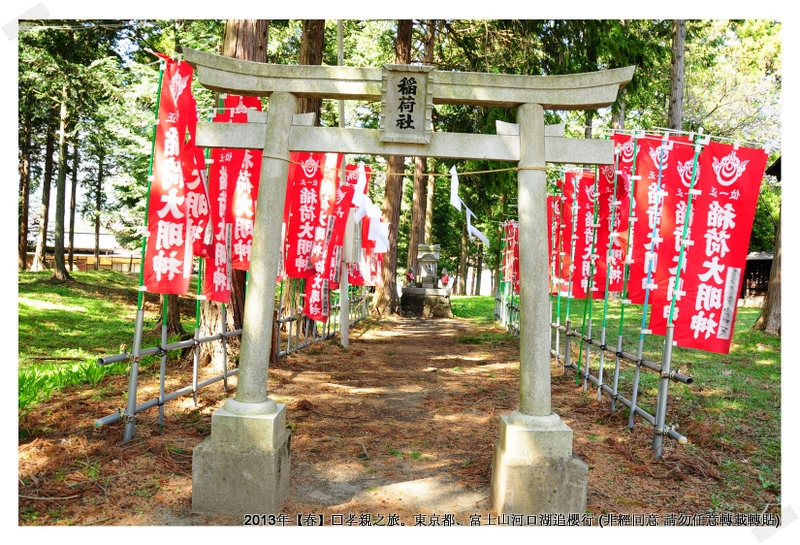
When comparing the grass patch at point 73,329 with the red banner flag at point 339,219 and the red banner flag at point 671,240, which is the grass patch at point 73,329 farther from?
the red banner flag at point 671,240

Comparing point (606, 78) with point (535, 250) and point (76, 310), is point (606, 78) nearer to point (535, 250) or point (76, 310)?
point (535, 250)

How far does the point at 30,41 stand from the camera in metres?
15.0

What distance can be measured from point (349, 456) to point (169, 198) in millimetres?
3059

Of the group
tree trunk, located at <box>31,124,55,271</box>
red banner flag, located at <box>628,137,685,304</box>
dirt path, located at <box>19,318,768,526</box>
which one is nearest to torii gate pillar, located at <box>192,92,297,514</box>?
dirt path, located at <box>19,318,768,526</box>

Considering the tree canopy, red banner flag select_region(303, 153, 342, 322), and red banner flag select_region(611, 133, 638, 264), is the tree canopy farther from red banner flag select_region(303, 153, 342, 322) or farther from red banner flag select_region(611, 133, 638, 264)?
red banner flag select_region(303, 153, 342, 322)

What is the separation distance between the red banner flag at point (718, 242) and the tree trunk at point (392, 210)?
332 inches

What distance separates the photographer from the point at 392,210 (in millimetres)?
17562

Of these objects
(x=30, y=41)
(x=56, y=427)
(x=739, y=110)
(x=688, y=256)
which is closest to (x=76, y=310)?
(x=30, y=41)

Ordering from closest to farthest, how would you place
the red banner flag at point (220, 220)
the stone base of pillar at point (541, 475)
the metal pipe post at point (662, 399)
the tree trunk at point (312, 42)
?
the stone base of pillar at point (541, 475), the metal pipe post at point (662, 399), the red banner flag at point (220, 220), the tree trunk at point (312, 42)

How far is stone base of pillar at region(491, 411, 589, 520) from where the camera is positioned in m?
4.42

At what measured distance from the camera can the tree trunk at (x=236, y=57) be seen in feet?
26.4

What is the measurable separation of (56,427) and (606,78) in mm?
6108

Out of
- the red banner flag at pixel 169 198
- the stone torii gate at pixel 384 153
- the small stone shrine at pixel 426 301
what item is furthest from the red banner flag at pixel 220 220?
the small stone shrine at pixel 426 301

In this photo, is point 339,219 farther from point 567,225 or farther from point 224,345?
point 567,225
